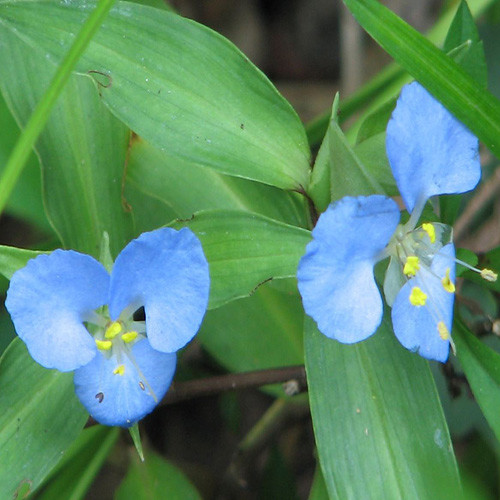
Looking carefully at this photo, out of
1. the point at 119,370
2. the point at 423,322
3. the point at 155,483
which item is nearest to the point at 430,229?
the point at 423,322

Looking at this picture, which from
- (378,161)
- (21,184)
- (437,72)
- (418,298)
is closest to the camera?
(418,298)

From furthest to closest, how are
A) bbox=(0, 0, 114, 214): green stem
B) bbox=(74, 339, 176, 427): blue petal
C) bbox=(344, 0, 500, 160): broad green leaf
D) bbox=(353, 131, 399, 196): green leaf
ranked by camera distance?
bbox=(353, 131, 399, 196): green leaf < bbox=(344, 0, 500, 160): broad green leaf < bbox=(74, 339, 176, 427): blue petal < bbox=(0, 0, 114, 214): green stem

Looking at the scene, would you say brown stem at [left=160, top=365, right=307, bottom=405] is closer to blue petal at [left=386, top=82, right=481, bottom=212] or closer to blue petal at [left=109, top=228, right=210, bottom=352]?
blue petal at [left=109, top=228, right=210, bottom=352]

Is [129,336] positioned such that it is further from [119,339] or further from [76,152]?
[76,152]

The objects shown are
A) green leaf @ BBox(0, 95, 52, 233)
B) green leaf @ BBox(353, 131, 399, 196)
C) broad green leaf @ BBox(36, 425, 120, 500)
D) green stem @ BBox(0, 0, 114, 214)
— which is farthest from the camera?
green leaf @ BBox(0, 95, 52, 233)

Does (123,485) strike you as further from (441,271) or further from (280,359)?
(441,271)

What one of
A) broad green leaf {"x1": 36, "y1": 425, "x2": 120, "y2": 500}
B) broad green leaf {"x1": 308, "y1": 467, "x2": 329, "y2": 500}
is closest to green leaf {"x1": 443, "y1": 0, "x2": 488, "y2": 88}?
broad green leaf {"x1": 308, "y1": 467, "x2": 329, "y2": 500}

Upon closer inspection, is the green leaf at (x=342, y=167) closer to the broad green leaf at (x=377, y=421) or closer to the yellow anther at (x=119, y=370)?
the broad green leaf at (x=377, y=421)
